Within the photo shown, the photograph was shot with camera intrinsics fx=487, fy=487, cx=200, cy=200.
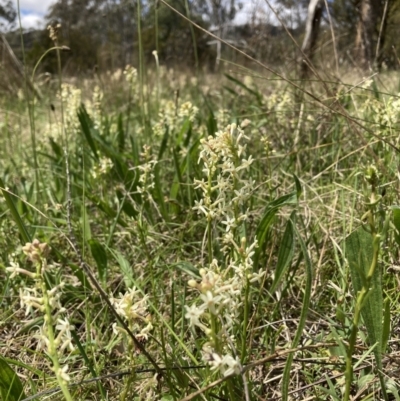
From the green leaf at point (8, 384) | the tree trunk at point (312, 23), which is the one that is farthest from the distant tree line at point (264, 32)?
the green leaf at point (8, 384)

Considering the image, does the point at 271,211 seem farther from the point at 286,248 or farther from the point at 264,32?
the point at 264,32

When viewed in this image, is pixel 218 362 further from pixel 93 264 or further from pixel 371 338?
pixel 93 264

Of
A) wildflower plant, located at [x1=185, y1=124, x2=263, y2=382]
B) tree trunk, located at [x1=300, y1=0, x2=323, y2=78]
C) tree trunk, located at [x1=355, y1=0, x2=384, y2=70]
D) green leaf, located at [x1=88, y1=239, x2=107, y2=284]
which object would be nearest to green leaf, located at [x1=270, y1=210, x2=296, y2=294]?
wildflower plant, located at [x1=185, y1=124, x2=263, y2=382]

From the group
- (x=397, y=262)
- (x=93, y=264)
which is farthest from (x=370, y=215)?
(x=93, y=264)

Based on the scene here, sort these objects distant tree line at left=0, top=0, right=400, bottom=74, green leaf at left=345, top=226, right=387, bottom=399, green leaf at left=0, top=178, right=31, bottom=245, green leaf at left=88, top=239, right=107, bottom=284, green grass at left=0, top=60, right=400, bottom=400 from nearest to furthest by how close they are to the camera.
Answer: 1. green grass at left=0, top=60, right=400, bottom=400
2. green leaf at left=345, top=226, right=387, bottom=399
3. green leaf at left=0, top=178, right=31, bottom=245
4. green leaf at left=88, top=239, right=107, bottom=284
5. distant tree line at left=0, top=0, right=400, bottom=74

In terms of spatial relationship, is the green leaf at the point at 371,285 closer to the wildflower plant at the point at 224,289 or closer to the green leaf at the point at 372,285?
the green leaf at the point at 372,285

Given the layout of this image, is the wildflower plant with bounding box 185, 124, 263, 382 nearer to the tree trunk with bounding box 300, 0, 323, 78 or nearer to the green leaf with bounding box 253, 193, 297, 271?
the green leaf with bounding box 253, 193, 297, 271

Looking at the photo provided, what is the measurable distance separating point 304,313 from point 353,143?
1508mm

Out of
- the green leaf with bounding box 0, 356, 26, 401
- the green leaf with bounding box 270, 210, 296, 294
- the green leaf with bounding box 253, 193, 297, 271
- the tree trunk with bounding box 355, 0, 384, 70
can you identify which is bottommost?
the green leaf with bounding box 0, 356, 26, 401

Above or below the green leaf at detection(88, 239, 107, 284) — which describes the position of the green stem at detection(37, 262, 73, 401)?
above

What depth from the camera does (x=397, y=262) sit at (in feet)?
4.00

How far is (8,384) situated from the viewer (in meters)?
0.93

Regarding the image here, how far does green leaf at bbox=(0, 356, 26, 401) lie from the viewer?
36.0 inches

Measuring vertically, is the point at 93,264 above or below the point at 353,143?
below
